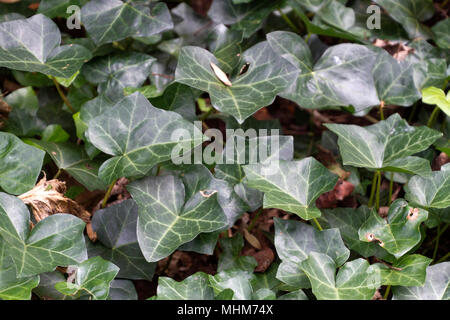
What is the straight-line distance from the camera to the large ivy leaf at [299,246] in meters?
1.08

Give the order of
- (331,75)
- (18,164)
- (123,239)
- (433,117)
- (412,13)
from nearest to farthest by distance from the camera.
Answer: (18,164), (123,239), (331,75), (433,117), (412,13)

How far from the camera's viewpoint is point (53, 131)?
56.0 inches

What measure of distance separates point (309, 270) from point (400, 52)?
91 centimetres

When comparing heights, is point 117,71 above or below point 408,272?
above

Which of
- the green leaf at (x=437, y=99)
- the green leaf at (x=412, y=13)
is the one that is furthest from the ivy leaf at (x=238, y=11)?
the green leaf at (x=437, y=99)

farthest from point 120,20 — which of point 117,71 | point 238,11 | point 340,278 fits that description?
point 340,278

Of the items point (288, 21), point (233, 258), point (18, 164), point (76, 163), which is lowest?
point (233, 258)

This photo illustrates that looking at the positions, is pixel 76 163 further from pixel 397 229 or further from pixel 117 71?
pixel 397 229

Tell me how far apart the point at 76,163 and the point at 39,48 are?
0.33 metres

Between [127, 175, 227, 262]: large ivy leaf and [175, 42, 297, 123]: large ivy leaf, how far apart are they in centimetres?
23

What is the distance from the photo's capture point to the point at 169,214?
1.13 m

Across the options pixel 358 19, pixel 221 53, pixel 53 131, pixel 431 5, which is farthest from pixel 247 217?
pixel 431 5

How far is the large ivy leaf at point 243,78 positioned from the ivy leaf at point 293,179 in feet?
0.49
